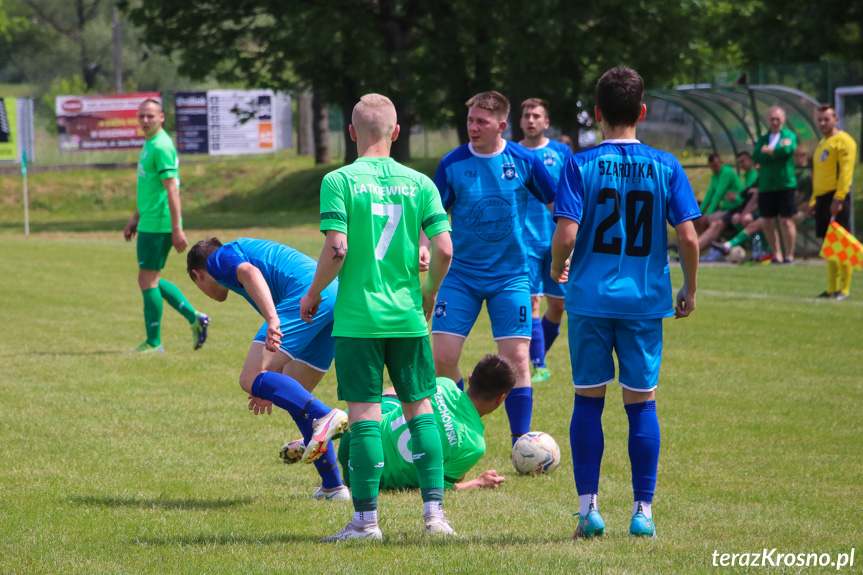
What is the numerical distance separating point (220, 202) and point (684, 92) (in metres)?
20.8

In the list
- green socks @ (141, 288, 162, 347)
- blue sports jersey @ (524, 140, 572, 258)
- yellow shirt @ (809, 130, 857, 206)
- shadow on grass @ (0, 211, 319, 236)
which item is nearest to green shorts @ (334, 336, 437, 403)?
blue sports jersey @ (524, 140, 572, 258)

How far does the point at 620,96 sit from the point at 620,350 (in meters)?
1.12

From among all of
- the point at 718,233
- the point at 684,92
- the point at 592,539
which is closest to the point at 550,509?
the point at 592,539

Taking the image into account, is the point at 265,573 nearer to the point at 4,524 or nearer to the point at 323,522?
the point at 323,522

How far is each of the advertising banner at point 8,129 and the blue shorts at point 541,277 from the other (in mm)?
24215

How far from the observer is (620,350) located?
4.37 metres

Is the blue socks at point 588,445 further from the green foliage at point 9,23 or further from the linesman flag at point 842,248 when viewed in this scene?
the green foliage at point 9,23

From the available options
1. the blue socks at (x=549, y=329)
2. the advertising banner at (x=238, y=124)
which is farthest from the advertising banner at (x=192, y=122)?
the blue socks at (x=549, y=329)

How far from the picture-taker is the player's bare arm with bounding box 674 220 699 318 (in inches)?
170

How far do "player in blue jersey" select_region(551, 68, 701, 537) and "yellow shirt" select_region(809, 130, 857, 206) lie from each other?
11.0 metres

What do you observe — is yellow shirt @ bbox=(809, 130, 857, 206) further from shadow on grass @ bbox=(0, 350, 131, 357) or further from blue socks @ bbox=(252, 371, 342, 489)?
blue socks @ bbox=(252, 371, 342, 489)

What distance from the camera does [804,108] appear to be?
707 inches

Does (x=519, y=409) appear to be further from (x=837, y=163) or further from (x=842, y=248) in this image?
(x=837, y=163)

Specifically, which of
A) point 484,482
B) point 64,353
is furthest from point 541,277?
point 64,353
